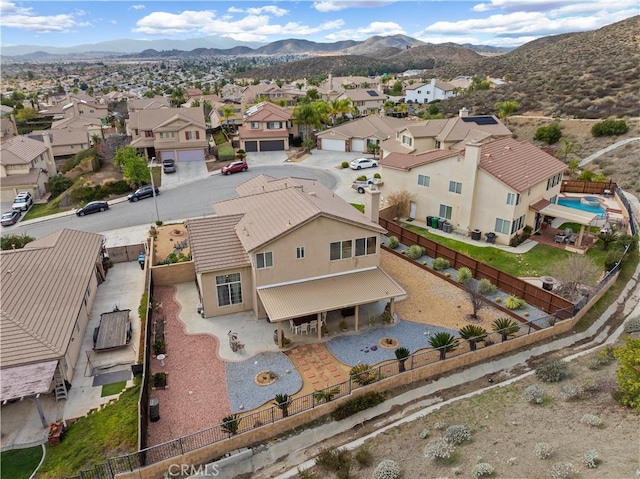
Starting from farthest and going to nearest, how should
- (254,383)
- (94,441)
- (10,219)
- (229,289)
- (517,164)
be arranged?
(10,219) < (517,164) < (229,289) < (254,383) < (94,441)

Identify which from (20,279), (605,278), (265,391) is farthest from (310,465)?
(605,278)

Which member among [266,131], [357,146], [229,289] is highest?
[266,131]

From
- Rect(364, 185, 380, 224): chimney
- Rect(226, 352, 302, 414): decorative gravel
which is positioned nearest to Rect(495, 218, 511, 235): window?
Rect(364, 185, 380, 224): chimney

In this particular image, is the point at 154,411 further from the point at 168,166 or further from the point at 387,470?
the point at 168,166

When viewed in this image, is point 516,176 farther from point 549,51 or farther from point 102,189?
point 549,51

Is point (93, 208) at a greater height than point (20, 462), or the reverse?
point (93, 208)

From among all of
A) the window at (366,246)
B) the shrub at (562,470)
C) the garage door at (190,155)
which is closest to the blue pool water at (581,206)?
the window at (366,246)

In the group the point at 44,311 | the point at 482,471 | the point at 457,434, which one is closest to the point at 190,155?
the point at 44,311

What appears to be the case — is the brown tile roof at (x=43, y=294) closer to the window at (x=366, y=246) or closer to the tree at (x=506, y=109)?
the window at (x=366, y=246)
